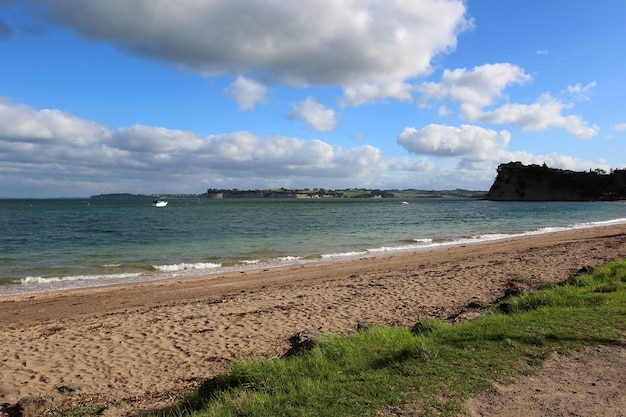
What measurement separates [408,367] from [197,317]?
7065 mm

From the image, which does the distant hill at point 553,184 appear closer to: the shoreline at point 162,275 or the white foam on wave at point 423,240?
the white foam on wave at point 423,240

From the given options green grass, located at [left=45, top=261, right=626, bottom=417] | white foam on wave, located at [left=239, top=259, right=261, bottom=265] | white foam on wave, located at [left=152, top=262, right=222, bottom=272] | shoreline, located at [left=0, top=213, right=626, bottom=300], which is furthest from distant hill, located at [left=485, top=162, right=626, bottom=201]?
green grass, located at [left=45, top=261, right=626, bottom=417]

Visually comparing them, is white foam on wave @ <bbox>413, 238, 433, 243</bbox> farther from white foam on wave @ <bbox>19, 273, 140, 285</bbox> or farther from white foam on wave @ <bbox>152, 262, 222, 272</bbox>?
white foam on wave @ <bbox>19, 273, 140, 285</bbox>

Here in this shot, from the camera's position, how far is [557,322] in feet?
22.1

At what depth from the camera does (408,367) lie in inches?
203

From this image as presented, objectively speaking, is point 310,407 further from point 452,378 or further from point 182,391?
point 182,391

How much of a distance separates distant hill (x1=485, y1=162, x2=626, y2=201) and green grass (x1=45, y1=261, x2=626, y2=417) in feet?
553

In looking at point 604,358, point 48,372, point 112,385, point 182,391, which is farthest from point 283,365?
point 48,372

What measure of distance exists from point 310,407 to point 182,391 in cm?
293

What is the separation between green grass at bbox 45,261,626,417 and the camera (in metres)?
4.34

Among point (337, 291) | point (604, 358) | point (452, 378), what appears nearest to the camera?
point (452, 378)

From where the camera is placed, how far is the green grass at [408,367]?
4.34 m

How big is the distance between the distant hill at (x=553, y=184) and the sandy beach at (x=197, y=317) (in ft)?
521

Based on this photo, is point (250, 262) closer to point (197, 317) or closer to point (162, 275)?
point (162, 275)
